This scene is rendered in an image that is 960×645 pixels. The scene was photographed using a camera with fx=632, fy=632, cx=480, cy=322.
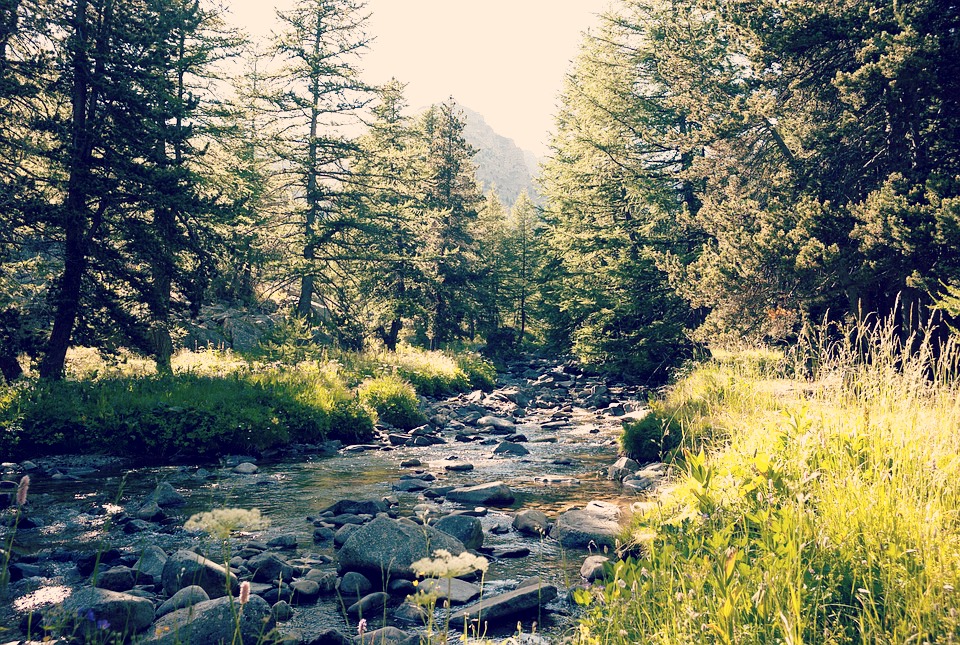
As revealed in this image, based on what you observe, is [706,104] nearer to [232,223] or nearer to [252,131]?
[232,223]

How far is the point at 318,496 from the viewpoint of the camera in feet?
30.5

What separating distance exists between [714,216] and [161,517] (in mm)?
15019

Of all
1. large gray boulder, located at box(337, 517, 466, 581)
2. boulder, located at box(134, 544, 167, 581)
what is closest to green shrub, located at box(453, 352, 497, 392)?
large gray boulder, located at box(337, 517, 466, 581)

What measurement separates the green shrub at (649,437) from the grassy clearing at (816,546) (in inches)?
230

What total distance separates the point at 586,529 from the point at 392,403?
34.3 ft

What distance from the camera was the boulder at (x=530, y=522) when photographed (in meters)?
7.55

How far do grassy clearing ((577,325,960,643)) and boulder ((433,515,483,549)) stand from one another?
1978mm

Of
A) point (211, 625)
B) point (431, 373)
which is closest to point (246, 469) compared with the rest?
point (211, 625)

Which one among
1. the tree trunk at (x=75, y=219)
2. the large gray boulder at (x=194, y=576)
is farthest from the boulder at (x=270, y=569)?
the tree trunk at (x=75, y=219)

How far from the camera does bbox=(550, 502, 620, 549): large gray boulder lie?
694cm

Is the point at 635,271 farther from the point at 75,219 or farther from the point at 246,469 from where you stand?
the point at 75,219

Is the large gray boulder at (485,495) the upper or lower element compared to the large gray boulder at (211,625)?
lower

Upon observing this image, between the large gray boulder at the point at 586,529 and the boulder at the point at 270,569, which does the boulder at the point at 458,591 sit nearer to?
the boulder at the point at 270,569

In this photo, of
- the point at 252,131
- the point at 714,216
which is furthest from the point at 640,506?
the point at 252,131
